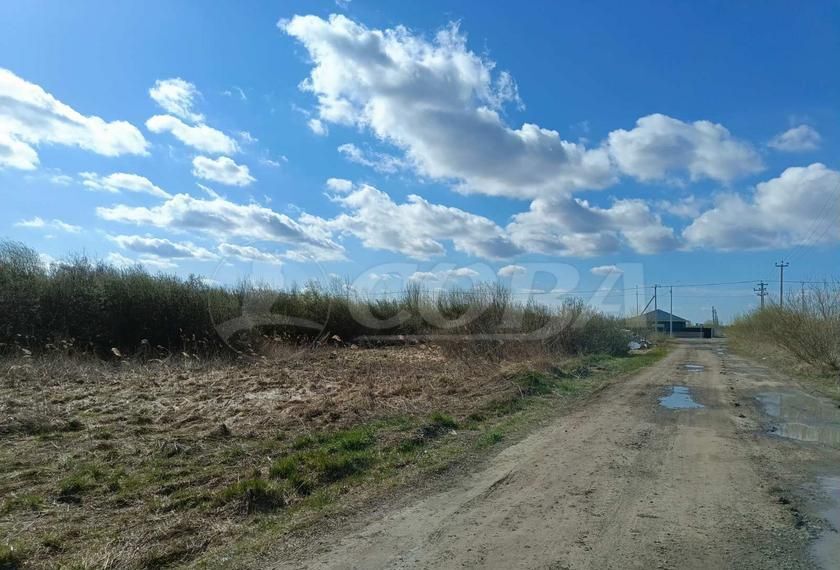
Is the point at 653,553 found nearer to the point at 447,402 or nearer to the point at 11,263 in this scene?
the point at 447,402

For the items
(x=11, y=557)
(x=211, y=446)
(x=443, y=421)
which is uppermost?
(x=443, y=421)

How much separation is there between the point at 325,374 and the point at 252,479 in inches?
A: 362

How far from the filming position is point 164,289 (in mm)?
22078

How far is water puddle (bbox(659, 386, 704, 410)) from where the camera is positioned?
12.4 m

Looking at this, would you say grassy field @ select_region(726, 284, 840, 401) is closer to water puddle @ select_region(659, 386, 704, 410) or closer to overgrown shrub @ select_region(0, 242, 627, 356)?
water puddle @ select_region(659, 386, 704, 410)

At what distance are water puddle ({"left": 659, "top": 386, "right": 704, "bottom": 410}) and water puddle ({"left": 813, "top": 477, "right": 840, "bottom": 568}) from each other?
6.12 m

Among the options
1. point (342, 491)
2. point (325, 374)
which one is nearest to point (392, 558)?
point (342, 491)

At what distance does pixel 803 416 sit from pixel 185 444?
1213 centimetres

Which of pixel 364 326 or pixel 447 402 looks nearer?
pixel 447 402

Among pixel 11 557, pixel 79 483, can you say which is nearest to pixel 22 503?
pixel 79 483

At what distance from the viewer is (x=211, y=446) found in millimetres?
7742

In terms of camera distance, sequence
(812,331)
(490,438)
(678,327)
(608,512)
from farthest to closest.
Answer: (678,327)
(812,331)
(490,438)
(608,512)

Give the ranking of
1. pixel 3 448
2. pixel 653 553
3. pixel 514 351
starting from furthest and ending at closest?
pixel 514 351 → pixel 3 448 → pixel 653 553

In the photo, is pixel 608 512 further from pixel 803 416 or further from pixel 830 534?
pixel 803 416
